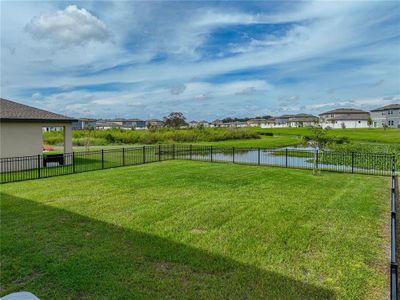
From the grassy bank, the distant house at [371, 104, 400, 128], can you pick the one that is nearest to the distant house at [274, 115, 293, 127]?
the distant house at [371, 104, 400, 128]

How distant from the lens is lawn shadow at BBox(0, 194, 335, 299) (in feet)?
11.3

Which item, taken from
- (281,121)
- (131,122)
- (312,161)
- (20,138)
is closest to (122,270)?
(20,138)

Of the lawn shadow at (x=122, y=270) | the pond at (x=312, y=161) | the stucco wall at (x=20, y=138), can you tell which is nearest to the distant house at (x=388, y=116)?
the pond at (x=312, y=161)

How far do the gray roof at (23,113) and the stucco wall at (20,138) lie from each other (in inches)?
14.6

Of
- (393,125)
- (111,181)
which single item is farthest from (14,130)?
(393,125)

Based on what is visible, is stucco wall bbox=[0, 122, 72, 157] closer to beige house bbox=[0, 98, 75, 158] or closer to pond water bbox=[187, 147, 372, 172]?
beige house bbox=[0, 98, 75, 158]

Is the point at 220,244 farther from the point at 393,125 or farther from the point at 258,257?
the point at 393,125

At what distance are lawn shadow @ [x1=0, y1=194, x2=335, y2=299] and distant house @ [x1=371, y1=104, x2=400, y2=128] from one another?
72077 millimetres

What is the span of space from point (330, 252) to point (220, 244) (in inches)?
67.3

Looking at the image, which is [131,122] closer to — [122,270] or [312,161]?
[312,161]

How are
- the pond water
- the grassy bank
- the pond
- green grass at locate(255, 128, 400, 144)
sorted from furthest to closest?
the grassy bank
green grass at locate(255, 128, 400, 144)
the pond water
the pond

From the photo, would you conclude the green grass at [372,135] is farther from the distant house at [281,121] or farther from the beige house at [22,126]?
the distant house at [281,121]

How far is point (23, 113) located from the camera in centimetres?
1447

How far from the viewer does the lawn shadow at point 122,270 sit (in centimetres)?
344
